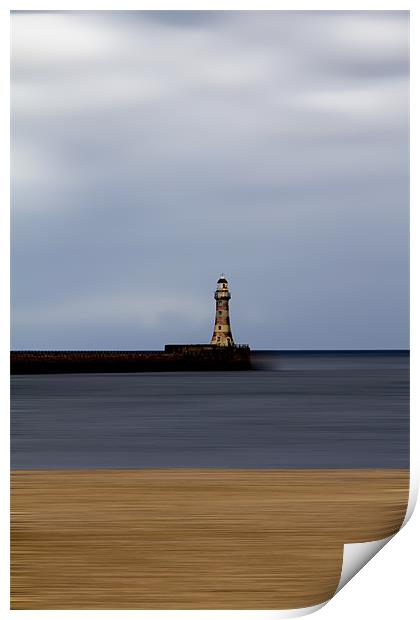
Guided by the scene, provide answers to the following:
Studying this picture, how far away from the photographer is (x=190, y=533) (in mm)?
3840

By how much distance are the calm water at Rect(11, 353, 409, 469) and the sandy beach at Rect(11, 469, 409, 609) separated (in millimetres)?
3978

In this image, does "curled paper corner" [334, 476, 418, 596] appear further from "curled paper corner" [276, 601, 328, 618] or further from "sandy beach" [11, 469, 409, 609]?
"curled paper corner" [276, 601, 328, 618]

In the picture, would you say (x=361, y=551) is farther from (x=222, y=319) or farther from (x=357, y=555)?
(x=222, y=319)

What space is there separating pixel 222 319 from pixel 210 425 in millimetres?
15559

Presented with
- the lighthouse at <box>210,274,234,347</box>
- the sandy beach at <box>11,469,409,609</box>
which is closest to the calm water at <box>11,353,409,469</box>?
the sandy beach at <box>11,469,409,609</box>

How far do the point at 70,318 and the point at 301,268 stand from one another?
7094 mm

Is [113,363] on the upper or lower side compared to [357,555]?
upper

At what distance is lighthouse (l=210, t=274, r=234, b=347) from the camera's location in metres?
29.6

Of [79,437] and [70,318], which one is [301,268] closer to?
[70,318]
